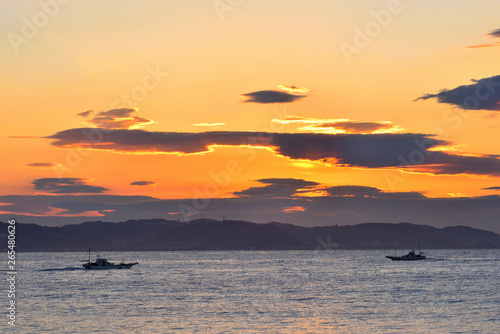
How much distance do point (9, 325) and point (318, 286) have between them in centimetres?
8855

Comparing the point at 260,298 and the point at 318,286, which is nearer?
the point at 260,298

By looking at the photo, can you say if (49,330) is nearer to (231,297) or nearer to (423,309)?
(231,297)

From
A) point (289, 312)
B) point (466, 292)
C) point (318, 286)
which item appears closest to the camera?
point (289, 312)

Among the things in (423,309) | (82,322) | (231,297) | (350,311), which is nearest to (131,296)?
(231,297)

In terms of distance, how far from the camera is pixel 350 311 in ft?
340

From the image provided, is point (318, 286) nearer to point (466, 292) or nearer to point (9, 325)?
point (466, 292)

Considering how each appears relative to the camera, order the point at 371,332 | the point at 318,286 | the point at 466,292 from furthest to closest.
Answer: the point at 318,286 < the point at 466,292 < the point at 371,332

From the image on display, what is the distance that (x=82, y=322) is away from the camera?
3634 inches

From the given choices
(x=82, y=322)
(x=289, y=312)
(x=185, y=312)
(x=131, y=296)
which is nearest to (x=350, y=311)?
(x=289, y=312)

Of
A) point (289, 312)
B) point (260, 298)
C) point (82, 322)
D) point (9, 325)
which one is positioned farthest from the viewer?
point (260, 298)

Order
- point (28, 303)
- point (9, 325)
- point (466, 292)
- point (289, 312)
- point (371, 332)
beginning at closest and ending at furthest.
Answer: point (371, 332)
point (9, 325)
point (289, 312)
point (28, 303)
point (466, 292)

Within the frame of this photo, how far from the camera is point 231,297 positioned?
130125 mm

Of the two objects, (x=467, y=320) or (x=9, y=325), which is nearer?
(x=9, y=325)

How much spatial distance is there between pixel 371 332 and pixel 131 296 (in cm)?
6580
